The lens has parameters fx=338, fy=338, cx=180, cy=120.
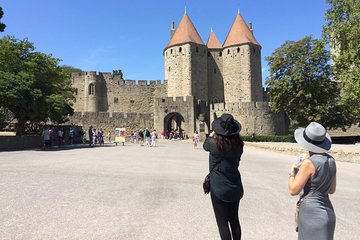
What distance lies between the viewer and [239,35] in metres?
47.7

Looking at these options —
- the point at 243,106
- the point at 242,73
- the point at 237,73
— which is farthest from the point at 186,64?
the point at 243,106

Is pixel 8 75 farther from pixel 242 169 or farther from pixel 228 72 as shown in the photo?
pixel 228 72

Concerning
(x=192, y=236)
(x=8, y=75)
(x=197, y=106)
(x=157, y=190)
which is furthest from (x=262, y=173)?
(x=197, y=106)

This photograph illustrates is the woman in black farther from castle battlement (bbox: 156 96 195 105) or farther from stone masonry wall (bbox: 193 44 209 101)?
stone masonry wall (bbox: 193 44 209 101)

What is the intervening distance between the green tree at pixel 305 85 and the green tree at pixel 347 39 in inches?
89.2

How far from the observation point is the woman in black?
3436mm

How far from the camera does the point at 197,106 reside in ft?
131

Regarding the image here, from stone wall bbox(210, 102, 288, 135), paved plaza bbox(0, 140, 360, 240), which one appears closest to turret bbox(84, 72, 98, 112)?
stone wall bbox(210, 102, 288, 135)

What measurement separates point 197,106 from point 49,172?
3130cm

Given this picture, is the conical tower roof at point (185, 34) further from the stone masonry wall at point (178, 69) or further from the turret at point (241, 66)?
the turret at point (241, 66)

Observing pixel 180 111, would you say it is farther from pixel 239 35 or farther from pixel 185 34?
pixel 239 35

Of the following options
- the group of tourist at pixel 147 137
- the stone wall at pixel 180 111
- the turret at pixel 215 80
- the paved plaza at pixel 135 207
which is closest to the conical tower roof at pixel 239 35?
the turret at pixel 215 80

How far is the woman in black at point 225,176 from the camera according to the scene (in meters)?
3.44

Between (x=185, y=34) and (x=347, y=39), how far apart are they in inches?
1045
